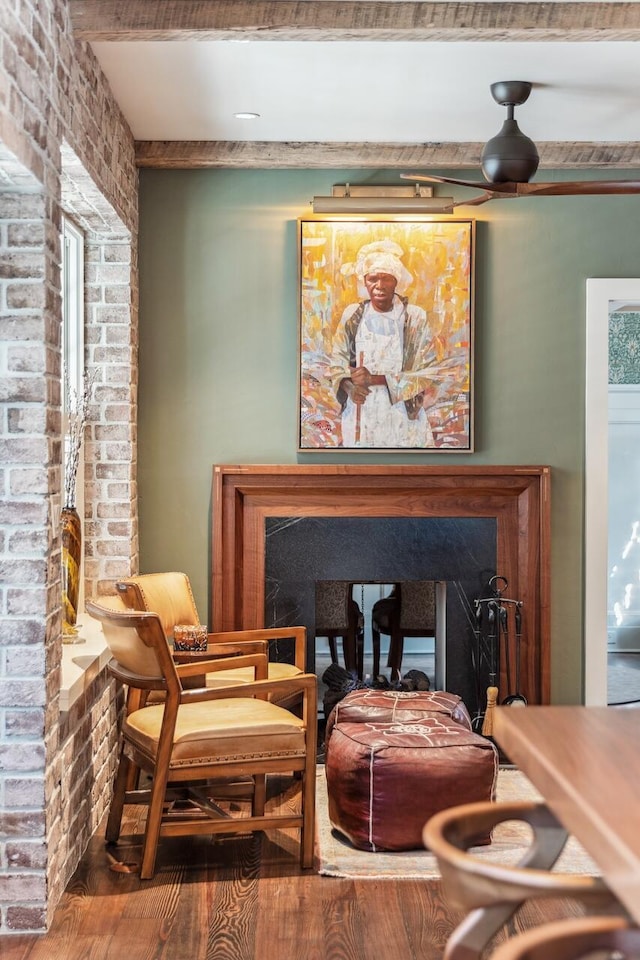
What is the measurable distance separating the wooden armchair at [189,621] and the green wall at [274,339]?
15.9 inches

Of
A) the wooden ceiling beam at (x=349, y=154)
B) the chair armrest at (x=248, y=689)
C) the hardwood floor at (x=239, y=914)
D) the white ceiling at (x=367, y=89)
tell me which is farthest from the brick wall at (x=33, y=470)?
the wooden ceiling beam at (x=349, y=154)

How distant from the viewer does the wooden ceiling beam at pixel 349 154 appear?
188 inches

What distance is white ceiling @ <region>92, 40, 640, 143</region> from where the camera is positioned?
11.8 feet

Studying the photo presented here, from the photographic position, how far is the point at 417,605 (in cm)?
520

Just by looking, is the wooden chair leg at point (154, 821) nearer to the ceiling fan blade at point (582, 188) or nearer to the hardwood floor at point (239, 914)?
the hardwood floor at point (239, 914)

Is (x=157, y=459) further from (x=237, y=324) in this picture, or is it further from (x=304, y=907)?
(x=304, y=907)

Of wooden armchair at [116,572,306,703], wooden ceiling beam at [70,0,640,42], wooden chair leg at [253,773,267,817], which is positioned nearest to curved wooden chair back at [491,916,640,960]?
wooden chair leg at [253,773,267,817]

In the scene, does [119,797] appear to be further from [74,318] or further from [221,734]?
[74,318]

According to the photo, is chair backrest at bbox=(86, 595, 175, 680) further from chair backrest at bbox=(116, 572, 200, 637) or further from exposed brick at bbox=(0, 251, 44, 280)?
exposed brick at bbox=(0, 251, 44, 280)

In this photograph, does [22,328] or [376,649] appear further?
[376,649]

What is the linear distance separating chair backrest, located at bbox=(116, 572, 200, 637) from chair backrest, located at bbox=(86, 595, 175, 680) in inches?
18.6

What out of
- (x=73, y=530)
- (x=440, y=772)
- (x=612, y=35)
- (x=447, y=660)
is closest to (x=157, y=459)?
(x=73, y=530)

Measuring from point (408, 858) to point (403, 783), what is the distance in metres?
0.26

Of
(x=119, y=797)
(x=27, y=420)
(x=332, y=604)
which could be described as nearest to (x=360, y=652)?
(x=332, y=604)
